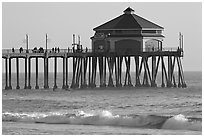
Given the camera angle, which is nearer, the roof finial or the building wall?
the building wall

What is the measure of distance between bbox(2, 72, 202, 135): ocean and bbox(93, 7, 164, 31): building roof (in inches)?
191

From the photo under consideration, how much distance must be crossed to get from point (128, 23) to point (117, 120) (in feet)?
105

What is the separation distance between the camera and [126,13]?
79000 mm

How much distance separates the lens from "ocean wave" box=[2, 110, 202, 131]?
4291 centimetres

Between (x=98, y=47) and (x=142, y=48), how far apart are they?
370 centimetres

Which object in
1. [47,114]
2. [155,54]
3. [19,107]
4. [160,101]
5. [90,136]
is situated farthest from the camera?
[155,54]

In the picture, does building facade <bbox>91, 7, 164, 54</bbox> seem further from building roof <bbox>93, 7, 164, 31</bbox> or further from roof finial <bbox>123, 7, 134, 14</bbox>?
roof finial <bbox>123, 7, 134, 14</bbox>

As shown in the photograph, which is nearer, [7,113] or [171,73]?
[7,113]

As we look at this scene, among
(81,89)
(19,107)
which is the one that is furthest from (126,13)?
(19,107)

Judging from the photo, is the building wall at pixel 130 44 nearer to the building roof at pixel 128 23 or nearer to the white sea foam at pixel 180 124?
the building roof at pixel 128 23

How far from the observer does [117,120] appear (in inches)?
1772

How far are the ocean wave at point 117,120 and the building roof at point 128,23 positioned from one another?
28275mm

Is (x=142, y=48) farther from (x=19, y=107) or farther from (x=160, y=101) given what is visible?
(x=19, y=107)

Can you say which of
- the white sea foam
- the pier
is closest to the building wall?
the pier
